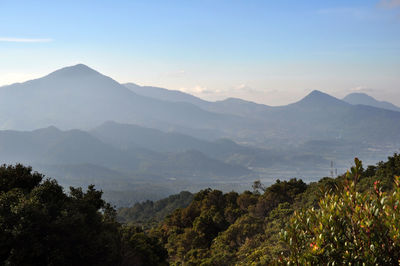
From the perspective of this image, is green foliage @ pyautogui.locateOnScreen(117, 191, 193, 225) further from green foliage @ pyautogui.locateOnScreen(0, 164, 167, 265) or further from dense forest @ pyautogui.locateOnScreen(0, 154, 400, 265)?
green foliage @ pyautogui.locateOnScreen(0, 164, 167, 265)

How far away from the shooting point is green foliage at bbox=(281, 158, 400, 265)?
5.44 metres

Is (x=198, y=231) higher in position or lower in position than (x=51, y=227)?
lower

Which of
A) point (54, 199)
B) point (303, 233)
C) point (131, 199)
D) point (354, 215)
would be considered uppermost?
point (354, 215)

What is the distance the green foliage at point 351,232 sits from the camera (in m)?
5.44

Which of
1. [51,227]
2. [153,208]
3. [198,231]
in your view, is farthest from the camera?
[153,208]

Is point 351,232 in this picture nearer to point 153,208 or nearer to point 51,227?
point 51,227

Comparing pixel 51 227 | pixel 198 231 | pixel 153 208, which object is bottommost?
pixel 153 208

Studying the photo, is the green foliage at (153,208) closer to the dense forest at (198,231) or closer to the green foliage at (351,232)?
the dense forest at (198,231)

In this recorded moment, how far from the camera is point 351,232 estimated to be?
586cm

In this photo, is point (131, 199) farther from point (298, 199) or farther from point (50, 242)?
point (50, 242)

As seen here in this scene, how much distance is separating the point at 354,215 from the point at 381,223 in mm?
438

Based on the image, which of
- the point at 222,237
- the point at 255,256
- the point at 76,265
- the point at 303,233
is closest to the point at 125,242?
the point at 76,265

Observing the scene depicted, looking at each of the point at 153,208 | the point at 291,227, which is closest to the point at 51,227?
the point at 291,227

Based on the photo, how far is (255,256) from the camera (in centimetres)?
1905
